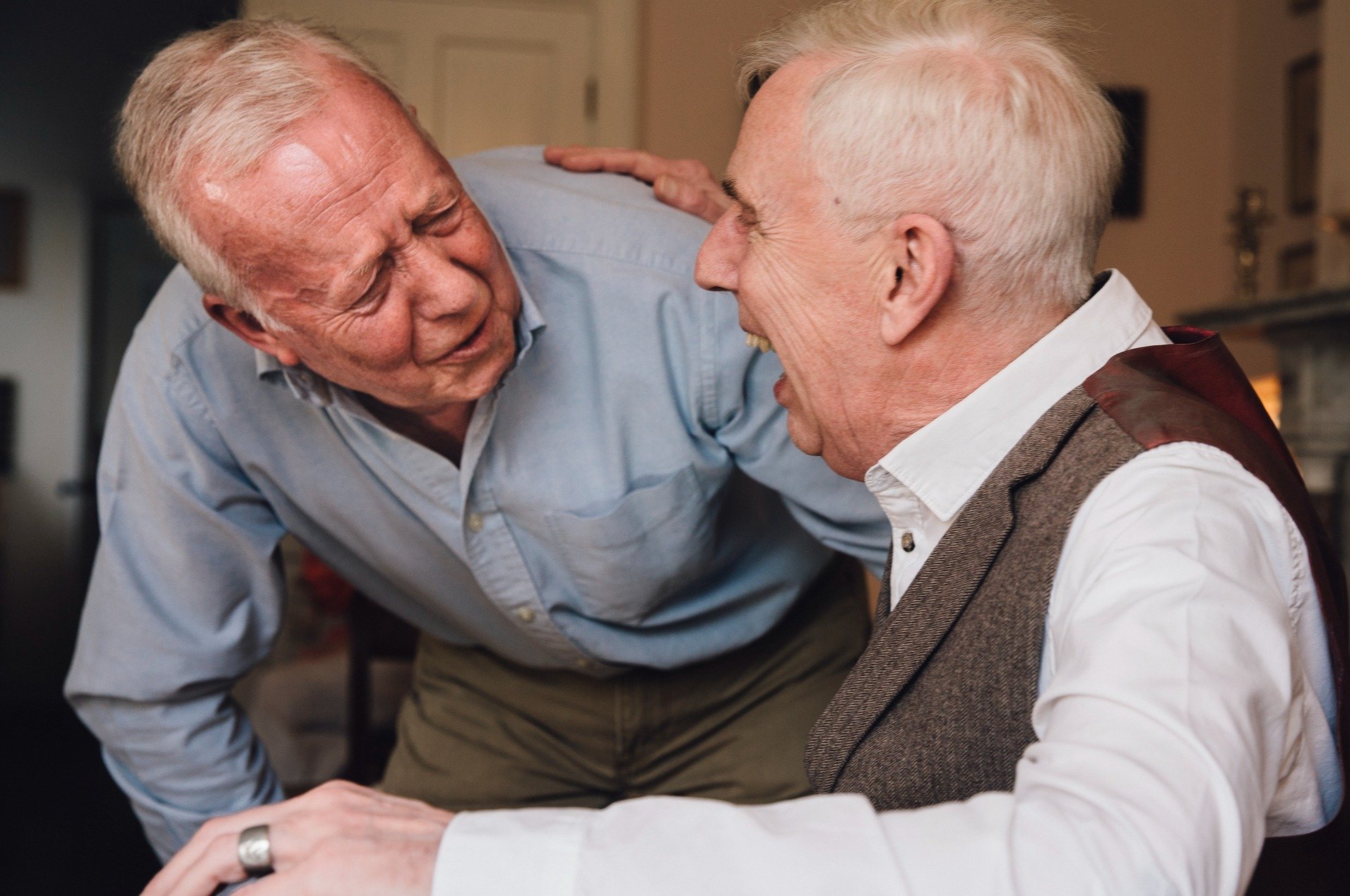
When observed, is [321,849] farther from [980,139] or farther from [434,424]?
[434,424]

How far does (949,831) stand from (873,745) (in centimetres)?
Answer: 32

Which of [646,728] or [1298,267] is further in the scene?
[1298,267]

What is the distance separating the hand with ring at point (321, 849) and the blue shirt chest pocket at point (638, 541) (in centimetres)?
61

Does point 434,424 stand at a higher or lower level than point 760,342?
Result: lower

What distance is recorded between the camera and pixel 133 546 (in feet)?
4.98

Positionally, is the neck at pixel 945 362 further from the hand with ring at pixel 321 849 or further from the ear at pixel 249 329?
the ear at pixel 249 329

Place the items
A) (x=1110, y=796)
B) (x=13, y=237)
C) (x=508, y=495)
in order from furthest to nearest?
1. (x=13, y=237)
2. (x=508, y=495)
3. (x=1110, y=796)

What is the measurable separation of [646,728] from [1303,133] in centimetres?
422

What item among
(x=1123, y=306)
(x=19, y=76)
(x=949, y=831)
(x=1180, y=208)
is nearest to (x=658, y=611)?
(x=1123, y=306)

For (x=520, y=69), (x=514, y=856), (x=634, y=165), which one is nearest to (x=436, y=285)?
(x=634, y=165)

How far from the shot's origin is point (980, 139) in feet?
2.93

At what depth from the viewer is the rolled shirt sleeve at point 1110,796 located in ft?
1.98

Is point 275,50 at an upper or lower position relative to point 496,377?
upper

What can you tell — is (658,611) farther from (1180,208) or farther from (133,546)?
(1180,208)
